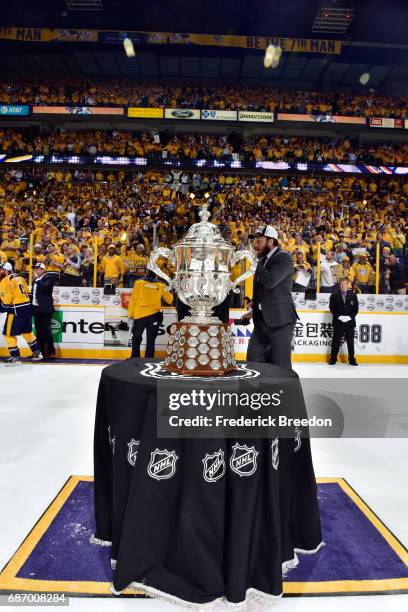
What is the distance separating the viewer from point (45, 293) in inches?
300

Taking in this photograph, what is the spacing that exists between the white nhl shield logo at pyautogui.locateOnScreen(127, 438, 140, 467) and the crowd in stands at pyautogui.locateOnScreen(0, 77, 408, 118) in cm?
2060

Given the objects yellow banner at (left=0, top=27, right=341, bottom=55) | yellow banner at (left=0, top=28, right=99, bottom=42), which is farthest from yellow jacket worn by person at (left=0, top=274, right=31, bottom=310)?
yellow banner at (left=0, top=28, right=99, bottom=42)

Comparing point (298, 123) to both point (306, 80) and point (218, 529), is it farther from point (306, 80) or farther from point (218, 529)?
point (218, 529)

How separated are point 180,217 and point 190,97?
9090 mm

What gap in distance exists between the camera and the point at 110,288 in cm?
830

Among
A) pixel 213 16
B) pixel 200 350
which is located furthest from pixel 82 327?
pixel 213 16

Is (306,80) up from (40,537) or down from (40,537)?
up

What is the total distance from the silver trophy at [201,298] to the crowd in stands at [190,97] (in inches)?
786

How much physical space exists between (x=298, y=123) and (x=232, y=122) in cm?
283

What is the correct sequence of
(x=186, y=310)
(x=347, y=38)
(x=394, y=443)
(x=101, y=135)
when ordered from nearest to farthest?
(x=394, y=443) → (x=186, y=310) → (x=347, y=38) → (x=101, y=135)

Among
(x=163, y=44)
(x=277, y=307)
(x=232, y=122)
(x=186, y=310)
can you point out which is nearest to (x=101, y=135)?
Answer: (x=163, y=44)

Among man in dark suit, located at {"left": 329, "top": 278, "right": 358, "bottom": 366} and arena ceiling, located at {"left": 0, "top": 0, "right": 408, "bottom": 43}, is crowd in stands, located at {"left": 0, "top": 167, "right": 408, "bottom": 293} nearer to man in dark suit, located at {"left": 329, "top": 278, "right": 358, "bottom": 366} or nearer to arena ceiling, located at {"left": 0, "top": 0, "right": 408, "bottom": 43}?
man in dark suit, located at {"left": 329, "top": 278, "right": 358, "bottom": 366}

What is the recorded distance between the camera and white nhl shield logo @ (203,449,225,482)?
175 cm

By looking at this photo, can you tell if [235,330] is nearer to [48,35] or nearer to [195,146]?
[195,146]
